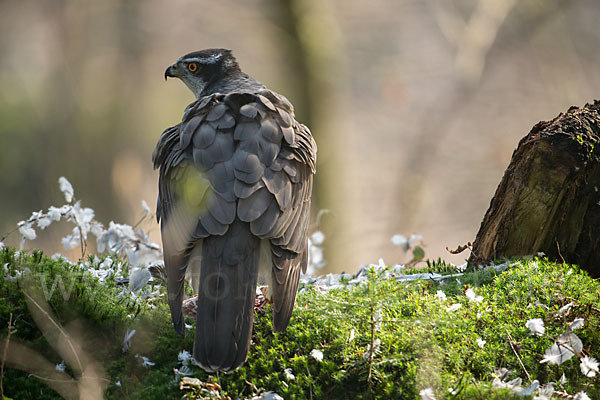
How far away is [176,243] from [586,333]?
2328mm

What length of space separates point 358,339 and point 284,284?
505 millimetres

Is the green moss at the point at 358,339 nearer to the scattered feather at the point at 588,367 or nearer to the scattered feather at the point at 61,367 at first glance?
the scattered feather at the point at 61,367

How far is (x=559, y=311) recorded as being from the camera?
3150mm

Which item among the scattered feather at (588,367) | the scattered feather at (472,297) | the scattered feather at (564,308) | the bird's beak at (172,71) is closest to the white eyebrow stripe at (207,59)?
the bird's beak at (172,71)

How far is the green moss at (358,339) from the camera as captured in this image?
2.83m

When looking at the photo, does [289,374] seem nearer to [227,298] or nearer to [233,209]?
[227,298]

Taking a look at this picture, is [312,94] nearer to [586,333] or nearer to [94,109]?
[94,109]

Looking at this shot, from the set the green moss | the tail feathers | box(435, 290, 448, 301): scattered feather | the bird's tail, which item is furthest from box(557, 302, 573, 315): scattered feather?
the bird's tail

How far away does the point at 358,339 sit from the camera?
308 centimetres

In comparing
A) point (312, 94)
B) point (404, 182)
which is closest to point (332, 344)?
point (312, 94)

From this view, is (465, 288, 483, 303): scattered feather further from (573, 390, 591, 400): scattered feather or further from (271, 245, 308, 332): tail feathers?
(271, 245, 308, 332): tail feathers

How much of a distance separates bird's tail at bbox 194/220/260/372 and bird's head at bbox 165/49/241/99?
2.19 meters

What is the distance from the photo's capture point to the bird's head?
5051mm

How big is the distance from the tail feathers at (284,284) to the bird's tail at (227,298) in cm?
15
